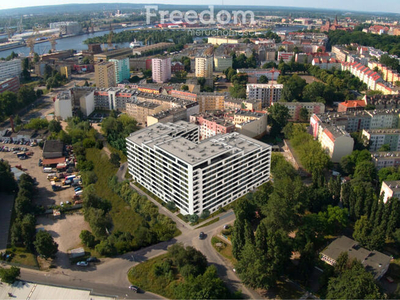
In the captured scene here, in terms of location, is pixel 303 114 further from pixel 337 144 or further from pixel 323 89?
pixel 337 144

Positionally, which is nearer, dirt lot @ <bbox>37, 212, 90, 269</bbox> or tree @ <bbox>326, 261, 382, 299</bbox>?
tree @ <bbox>326, 261, 382, 299</bbox>

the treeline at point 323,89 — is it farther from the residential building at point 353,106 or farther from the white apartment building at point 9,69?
the white apartment building at point 9,69

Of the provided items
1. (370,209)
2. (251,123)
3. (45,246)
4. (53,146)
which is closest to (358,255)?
(370,209)

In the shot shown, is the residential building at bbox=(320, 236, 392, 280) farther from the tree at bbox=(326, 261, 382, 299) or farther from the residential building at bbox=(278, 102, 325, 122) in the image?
the residential building at bbox=(278, 102, 325, 122)

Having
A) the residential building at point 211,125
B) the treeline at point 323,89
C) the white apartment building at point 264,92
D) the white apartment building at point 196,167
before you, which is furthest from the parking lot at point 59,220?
the treeline at point 323,89

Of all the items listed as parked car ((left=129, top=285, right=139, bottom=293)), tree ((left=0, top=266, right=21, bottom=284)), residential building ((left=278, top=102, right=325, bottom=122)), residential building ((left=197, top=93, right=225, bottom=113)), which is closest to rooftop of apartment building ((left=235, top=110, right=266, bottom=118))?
residential building ((left=278, top=102, right=325, bottom=122))
